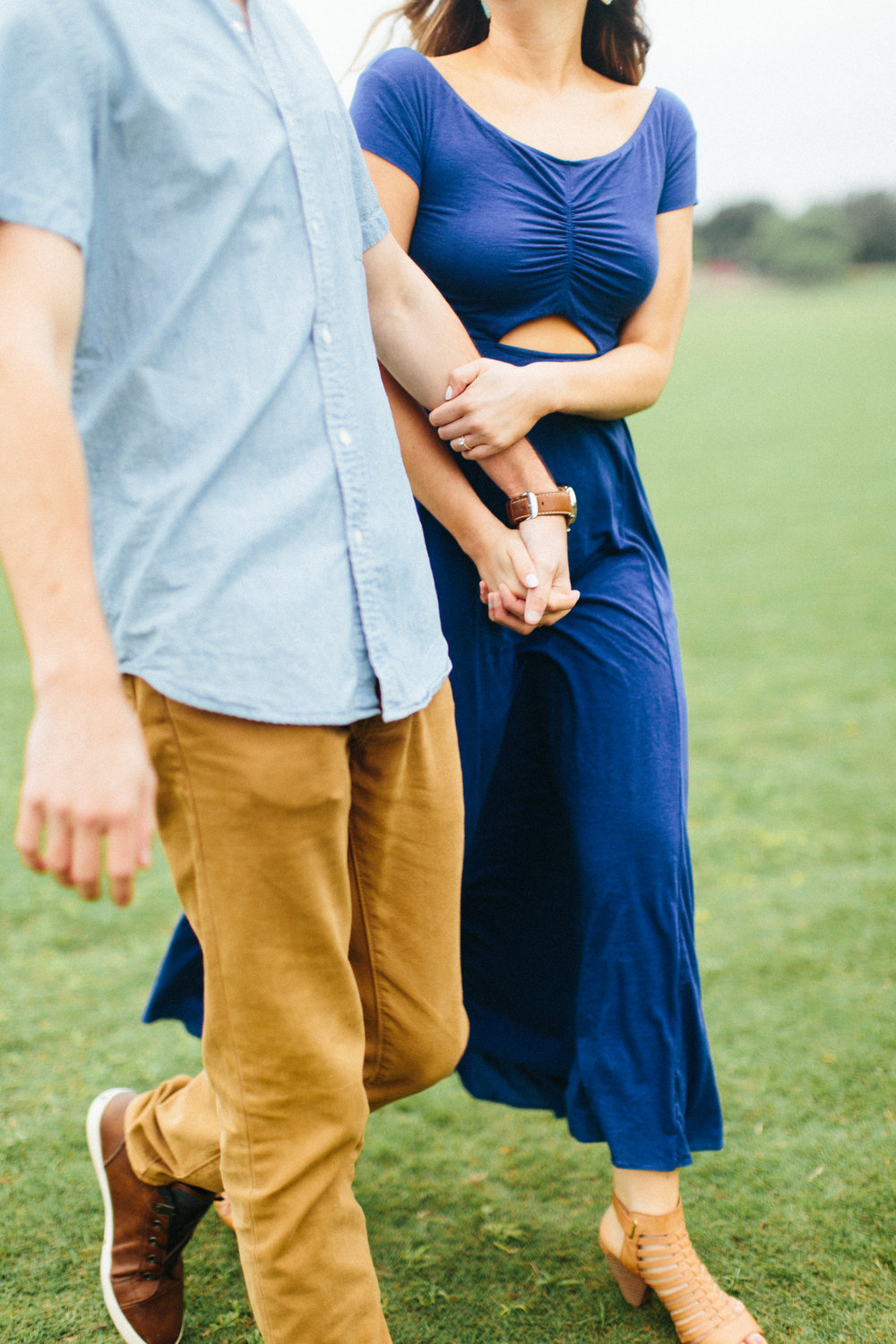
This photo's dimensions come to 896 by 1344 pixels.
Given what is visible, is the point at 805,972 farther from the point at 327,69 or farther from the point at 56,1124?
the point at 327,69

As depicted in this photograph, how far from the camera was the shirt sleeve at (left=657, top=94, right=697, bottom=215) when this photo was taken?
2.21 meters

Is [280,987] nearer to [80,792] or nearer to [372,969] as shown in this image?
[372,969]

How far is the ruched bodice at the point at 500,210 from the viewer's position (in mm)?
1966

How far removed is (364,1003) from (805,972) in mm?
1923

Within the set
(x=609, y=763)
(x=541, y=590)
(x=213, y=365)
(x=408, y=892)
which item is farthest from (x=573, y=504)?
(x=213, y=365)

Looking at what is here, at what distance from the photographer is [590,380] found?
2031mm

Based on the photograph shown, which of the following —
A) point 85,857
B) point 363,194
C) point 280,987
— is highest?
point 363,194

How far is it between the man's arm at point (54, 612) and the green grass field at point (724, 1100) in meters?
1.36

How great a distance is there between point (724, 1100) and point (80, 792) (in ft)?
6.78

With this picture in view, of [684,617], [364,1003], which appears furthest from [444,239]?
[684,617]

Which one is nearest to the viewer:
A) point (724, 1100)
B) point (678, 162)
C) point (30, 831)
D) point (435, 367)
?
point (30, 831)

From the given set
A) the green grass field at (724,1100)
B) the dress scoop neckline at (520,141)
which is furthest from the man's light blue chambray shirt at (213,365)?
the green grass field at (724,1100)

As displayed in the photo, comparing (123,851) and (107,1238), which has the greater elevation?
(123,851)

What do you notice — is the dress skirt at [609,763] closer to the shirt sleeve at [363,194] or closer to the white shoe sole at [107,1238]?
the white shoe sole at [107,1238]
